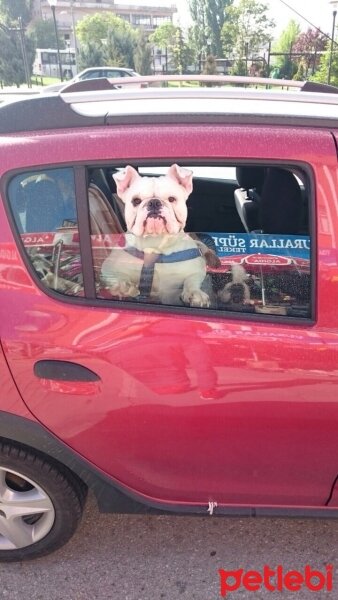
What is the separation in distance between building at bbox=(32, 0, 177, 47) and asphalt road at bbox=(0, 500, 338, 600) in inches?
2983

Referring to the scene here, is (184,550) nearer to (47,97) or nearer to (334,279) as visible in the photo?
(334,279)

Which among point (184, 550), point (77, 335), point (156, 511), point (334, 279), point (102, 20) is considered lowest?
point (184, 550)

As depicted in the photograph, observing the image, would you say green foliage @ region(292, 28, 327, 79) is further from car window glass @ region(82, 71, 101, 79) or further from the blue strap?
the blue strap

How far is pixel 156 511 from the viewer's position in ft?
6.09

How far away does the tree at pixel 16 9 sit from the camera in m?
61.6

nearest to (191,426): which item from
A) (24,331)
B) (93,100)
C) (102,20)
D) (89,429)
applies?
(89,429)

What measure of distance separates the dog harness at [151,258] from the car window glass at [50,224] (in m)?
0.19

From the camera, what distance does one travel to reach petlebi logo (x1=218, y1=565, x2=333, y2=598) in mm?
1954

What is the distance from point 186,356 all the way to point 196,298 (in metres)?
0.19

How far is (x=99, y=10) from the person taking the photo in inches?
2923

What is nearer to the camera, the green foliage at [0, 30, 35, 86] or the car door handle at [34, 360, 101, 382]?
the car door handle at [34, 360, 101, 382]

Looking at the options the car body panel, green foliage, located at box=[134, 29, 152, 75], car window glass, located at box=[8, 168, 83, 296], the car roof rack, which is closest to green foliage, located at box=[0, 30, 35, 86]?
green foliage, located at box=[134, 29, 152, 75]

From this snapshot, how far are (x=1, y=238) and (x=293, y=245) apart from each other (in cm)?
91

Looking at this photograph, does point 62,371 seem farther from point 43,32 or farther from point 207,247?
point 43,32
